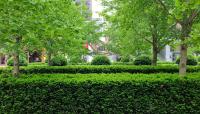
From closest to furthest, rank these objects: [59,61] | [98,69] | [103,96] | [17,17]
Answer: [17,17] → [103,96] → [98,69] → [59,61]

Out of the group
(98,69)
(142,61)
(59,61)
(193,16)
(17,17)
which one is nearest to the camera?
(17,17)

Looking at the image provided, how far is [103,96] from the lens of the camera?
7.39m

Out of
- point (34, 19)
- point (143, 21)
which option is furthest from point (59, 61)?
point (34, 19)

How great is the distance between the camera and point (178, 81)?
24.8ft

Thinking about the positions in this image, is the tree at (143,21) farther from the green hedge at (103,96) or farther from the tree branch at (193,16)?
the green hedge at (103,96)

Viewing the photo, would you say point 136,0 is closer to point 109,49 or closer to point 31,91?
point 31,91

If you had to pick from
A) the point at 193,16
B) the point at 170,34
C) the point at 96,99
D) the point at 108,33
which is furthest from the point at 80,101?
the point at 108,33

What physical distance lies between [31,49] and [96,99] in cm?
350

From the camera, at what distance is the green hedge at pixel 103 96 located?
7.40 metres

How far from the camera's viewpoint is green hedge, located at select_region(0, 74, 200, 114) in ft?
24.3

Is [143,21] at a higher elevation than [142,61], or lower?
higher

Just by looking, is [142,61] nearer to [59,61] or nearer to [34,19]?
[59,61]

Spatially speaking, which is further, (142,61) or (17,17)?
(142,61)

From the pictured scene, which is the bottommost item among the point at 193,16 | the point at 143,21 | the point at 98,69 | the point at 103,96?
the point at 103,96
